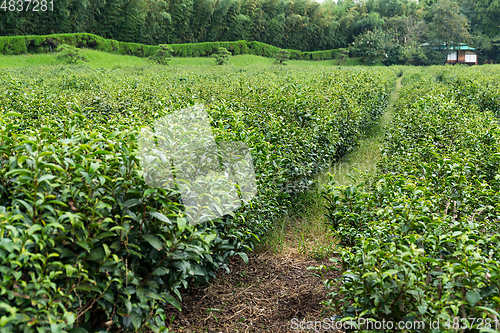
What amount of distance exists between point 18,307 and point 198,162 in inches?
50.7

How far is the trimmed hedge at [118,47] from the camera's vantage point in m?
22.5

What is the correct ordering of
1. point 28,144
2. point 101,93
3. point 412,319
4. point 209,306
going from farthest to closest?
point 101,93, point 209,306, point 28,144, point 412,319

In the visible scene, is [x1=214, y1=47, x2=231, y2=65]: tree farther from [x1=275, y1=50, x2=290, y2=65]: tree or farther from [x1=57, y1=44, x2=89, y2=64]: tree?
[x1=57, y1=44, x2=89, y2=64]: tree

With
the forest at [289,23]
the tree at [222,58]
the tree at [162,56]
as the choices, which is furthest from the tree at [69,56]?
the tree at [222,58]

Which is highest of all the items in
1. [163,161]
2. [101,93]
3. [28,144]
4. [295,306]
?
[101,93]

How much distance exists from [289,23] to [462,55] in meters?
24.5

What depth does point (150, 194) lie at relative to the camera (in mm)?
1732

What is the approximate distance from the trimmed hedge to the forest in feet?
8.63

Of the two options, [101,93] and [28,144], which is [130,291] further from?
[101,93]

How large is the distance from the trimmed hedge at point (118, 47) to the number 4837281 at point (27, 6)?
2174 mm

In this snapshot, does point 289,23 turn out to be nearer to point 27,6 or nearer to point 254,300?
point 27,6

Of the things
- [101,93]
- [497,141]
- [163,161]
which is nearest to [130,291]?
[163,161]

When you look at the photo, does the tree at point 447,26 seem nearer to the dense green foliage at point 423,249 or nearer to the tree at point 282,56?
the tree at point 282,56

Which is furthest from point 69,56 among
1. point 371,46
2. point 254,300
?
point 371,46
